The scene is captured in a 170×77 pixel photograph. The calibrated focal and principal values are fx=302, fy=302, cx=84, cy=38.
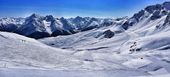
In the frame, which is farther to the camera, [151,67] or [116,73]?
[151,67]

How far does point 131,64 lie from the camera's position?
5253 cm

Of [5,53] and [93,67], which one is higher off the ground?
[5,53]

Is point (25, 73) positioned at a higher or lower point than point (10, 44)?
lower

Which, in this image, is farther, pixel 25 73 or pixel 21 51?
pixel 21 51

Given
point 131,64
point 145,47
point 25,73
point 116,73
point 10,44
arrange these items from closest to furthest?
point 25,73
point 116,73
point 10,44
point 131,64
point 145,47

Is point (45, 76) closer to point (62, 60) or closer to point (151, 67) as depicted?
point (62, 60)

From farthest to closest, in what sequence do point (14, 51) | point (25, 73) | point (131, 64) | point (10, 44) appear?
point (131, 64), point (10, 44), point (14, 51), point (25, 73)

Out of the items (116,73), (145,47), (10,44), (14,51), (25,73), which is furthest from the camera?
(145,47)

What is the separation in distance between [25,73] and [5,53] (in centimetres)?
920

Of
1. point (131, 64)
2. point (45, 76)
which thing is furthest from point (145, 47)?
point (45, 76)

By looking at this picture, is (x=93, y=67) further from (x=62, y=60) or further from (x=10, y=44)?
(x=10, y=44)

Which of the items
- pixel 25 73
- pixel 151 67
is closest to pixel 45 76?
pixel 25 73

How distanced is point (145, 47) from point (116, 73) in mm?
103251

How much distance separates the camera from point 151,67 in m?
49.6
